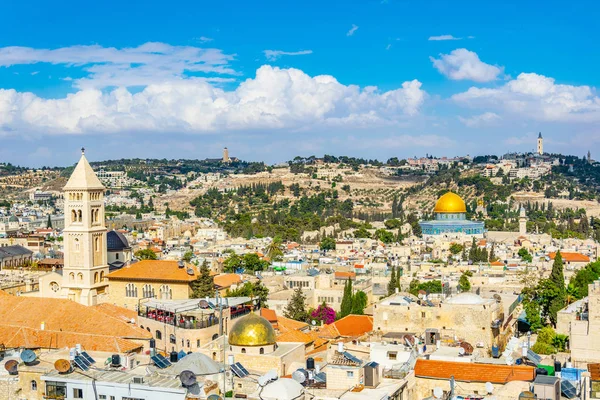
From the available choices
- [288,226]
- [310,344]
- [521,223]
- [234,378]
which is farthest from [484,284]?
[288,226]

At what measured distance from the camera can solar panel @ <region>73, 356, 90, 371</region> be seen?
731 inches

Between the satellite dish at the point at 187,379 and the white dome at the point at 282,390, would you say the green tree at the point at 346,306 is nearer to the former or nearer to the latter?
the white dome at the point at 282,390

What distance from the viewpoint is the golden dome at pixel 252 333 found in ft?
76.6

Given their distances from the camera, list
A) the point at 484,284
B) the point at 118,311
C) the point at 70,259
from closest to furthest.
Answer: the point at 118,311 < the point at 70,259 < the point at 484,284

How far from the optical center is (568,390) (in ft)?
56.5

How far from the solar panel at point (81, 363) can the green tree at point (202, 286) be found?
1881 cm

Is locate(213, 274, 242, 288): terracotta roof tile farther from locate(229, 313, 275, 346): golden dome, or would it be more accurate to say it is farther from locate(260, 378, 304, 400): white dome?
locate(260, 378, 304, 400): white dome

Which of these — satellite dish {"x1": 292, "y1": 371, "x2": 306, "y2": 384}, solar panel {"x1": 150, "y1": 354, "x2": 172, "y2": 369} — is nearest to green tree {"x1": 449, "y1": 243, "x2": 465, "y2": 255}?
solar panel {"x1": 150, "y1": 354, "x2": 172, "y2": 369}

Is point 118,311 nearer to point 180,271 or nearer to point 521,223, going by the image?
point 180,271

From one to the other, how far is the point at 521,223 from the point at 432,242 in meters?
15.1

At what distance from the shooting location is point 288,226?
340ft

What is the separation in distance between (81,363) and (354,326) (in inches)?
729

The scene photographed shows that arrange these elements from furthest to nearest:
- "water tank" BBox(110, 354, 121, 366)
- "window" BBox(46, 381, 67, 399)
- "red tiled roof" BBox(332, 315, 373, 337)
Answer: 1. "red tiled roof" BBox(332, 315, 373, 337)
2. "water tank" BBox(110, 354, 121, 366)
3. "window" BBox(46, 381, 67, 399)

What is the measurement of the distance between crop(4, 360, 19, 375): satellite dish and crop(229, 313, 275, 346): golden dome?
6.29 meters
